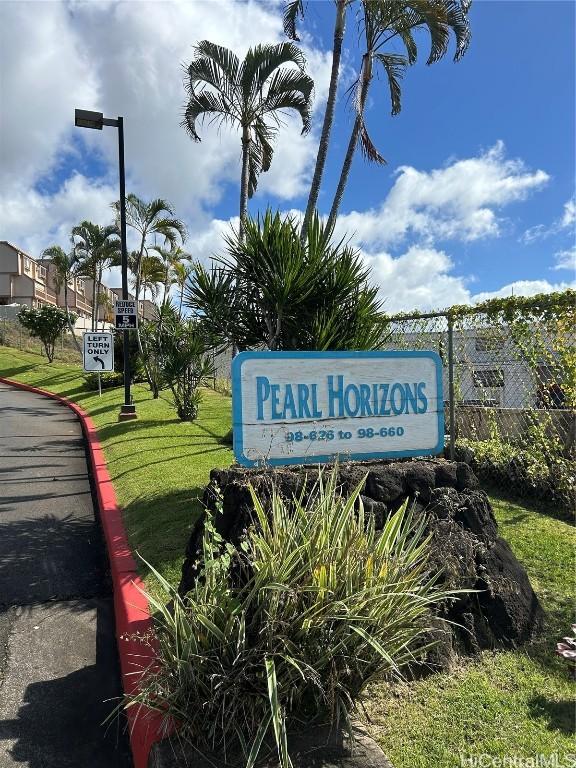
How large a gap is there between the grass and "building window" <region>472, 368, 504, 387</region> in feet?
11.2

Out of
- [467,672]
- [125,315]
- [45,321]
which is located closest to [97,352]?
[125,315]

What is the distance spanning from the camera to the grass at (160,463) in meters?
5.12

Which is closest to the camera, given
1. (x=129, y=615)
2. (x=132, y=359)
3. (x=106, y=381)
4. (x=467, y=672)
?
(x=467, y=672)

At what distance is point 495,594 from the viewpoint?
328cm

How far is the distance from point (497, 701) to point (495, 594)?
666 millimetres

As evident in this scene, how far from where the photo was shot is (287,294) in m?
5.03

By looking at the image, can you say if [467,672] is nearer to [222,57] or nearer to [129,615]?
[129,615]

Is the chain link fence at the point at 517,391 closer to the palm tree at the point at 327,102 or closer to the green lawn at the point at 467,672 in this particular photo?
the green lawn at the point at 467,672

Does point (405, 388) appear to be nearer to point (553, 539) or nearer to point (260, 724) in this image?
point (553, 539)

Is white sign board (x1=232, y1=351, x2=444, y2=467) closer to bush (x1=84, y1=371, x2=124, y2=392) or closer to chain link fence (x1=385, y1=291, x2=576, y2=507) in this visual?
chain link fence (x1=385, y1=291, x2=576, y2=507)

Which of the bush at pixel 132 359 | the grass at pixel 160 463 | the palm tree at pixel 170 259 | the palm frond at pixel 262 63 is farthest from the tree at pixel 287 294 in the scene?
the palm tree at pixel 170 259

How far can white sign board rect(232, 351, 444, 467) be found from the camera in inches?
138

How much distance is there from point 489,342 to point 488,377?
0.44 m

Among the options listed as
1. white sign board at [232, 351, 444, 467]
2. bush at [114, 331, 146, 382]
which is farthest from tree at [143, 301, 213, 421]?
white sign board at [232, 351, 444, 467]
